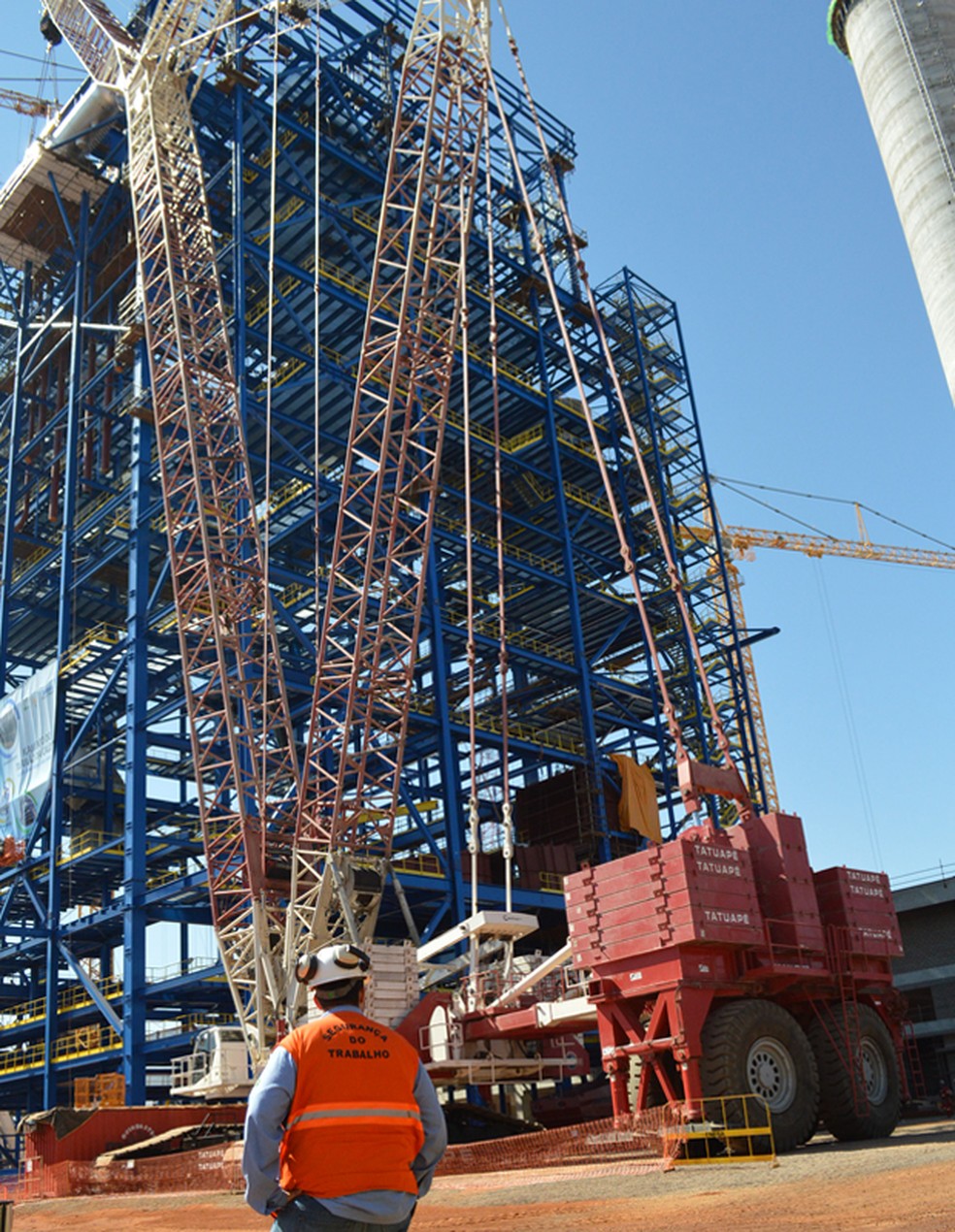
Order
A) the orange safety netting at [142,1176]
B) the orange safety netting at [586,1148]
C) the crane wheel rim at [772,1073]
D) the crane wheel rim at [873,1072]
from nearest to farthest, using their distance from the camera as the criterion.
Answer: the orange safety netting at [586,1148]
the crane wheel rim at [772,1073]
the crane wheel rim at [873,1072]
the orange safety netting at [142,1176]

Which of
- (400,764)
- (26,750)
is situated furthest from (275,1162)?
(26,750)

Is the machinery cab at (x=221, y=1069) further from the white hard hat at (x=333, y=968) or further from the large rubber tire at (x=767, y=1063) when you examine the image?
the white hard hat at (x=333, y=968)

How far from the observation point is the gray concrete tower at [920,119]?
1667cm

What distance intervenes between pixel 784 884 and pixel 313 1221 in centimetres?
1597

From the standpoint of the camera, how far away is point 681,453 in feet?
185

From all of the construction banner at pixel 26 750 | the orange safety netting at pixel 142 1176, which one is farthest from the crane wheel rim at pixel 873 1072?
the construction banner at pixel 26 750

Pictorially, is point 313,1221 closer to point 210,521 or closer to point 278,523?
point 210,521

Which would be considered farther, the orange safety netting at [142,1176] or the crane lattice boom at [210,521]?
the crane lattice boom at [210,521]

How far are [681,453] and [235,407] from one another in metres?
25.9

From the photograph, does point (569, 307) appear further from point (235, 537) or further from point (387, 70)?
point (235, 537)

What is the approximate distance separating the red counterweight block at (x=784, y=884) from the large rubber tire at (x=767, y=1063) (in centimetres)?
115

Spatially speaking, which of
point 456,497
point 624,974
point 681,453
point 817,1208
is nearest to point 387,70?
point 456,497

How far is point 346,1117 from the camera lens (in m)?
4.27

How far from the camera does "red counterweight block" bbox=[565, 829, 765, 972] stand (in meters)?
17.5
